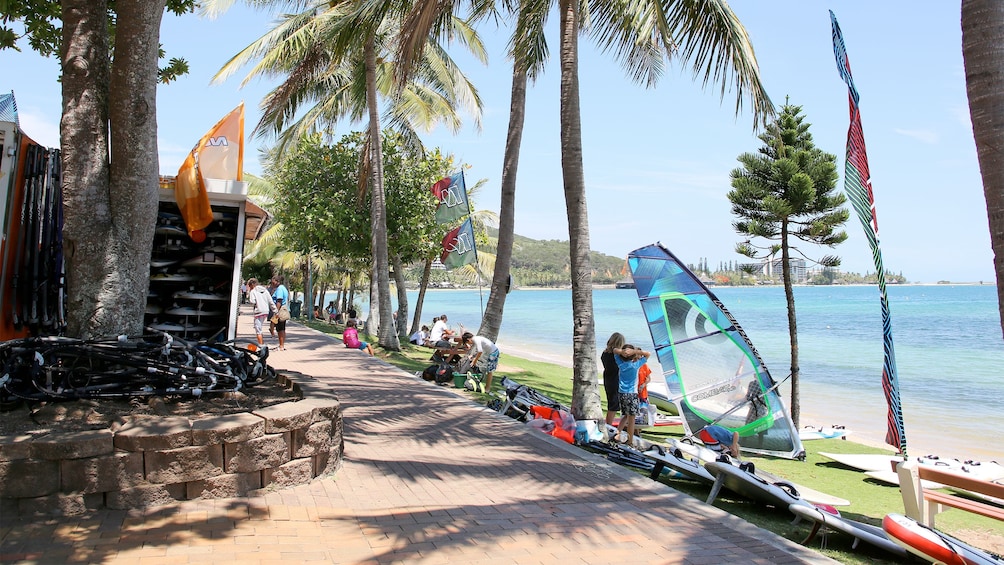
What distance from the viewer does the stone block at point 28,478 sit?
402cm

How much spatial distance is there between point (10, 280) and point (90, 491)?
10.8ft

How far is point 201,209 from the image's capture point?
7.57 metres

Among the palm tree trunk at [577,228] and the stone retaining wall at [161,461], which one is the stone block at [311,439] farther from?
the palm tree trunk at [577,228]

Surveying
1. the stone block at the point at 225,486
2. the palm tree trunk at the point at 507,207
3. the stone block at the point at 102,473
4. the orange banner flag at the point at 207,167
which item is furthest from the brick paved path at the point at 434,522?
the palm tree trunk at the point at 507,207

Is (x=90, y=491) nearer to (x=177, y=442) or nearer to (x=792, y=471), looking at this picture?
(x=177, y=442)

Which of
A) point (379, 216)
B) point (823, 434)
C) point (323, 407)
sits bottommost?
point (823, 434)

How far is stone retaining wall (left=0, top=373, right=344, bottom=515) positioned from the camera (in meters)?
4.10

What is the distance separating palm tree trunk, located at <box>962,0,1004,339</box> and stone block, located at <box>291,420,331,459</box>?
458 centimetres

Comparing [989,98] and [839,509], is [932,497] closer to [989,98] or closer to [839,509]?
[839,509]

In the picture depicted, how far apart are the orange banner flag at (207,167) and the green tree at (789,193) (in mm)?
10228

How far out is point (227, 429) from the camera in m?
4.62

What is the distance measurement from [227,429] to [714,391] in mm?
7599

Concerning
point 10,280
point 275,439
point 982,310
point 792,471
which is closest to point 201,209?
point 10,280

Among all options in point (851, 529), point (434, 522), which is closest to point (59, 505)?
point (434, 522)
